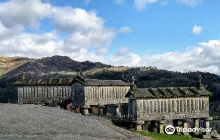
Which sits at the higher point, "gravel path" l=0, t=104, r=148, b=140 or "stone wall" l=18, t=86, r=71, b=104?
"stone wall" l=18, t=86, r=71, b=104

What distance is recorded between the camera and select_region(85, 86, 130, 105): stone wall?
3706cm

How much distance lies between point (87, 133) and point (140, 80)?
68673mm

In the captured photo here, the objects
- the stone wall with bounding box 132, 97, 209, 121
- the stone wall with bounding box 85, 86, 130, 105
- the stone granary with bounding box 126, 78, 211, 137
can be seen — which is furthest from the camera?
the stone wall with bounding box 85, 86, 130, 105

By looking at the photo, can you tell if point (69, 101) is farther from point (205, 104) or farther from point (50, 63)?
point (50, 63)

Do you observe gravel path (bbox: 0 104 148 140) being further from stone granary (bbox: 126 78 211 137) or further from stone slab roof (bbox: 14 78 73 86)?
stone slab roof (bbox: 14 78 73 86)

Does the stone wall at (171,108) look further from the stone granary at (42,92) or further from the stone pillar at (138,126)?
the stone granary at (42,92)

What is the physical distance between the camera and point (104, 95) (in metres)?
39.2

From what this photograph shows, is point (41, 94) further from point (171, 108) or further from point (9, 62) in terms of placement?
point (9, 62)

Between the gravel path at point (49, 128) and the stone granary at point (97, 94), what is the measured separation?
6173 millimetres

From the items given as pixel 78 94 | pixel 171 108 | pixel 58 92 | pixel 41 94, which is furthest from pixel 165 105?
pixel 41 94

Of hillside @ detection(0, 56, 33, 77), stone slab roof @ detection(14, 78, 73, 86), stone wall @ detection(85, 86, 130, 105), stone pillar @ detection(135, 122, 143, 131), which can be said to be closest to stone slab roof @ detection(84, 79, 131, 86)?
stone wall @ detection(85, 86, 130, 105)

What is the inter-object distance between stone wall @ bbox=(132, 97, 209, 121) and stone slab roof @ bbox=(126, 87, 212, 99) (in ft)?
1.55

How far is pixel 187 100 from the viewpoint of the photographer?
33531 millimetres

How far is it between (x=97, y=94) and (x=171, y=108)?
32.4ft
